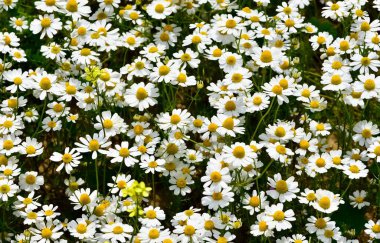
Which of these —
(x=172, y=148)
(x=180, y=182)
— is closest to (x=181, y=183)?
(x=180, y=182)

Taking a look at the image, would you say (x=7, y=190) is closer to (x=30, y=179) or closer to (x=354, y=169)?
(x=30, y=179)

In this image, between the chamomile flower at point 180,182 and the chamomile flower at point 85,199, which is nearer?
the chamomile flower at point 85,199

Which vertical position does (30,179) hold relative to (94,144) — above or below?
below

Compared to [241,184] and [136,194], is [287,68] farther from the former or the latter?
[136,194]

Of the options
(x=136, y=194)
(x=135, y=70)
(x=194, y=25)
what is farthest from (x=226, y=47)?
(x=136, y=194)

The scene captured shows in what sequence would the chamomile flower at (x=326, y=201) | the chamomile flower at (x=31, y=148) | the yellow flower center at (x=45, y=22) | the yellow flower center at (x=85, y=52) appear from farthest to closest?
the yellow flower center at (x=45, y=22)
the yellow flower center at (x=85, y=52)
the chamomile flower at (x=31, y=148)
the chamomile flower at (x=326, y=201)

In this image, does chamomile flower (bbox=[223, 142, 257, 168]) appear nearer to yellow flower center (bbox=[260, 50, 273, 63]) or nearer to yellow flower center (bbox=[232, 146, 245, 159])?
yellow flower center (bbox=[232, 146, 245, 159])

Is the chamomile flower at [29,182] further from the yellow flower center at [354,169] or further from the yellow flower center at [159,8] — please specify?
the yellow flower center at [354,169]

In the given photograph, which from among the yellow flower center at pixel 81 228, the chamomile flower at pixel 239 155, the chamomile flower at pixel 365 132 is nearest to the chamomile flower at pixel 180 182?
the chamomile flower at pixel 239 155

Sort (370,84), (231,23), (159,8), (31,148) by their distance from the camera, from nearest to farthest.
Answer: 1. (31,148)
2. (370,84)
3. (231,23)
4. (159,8)
